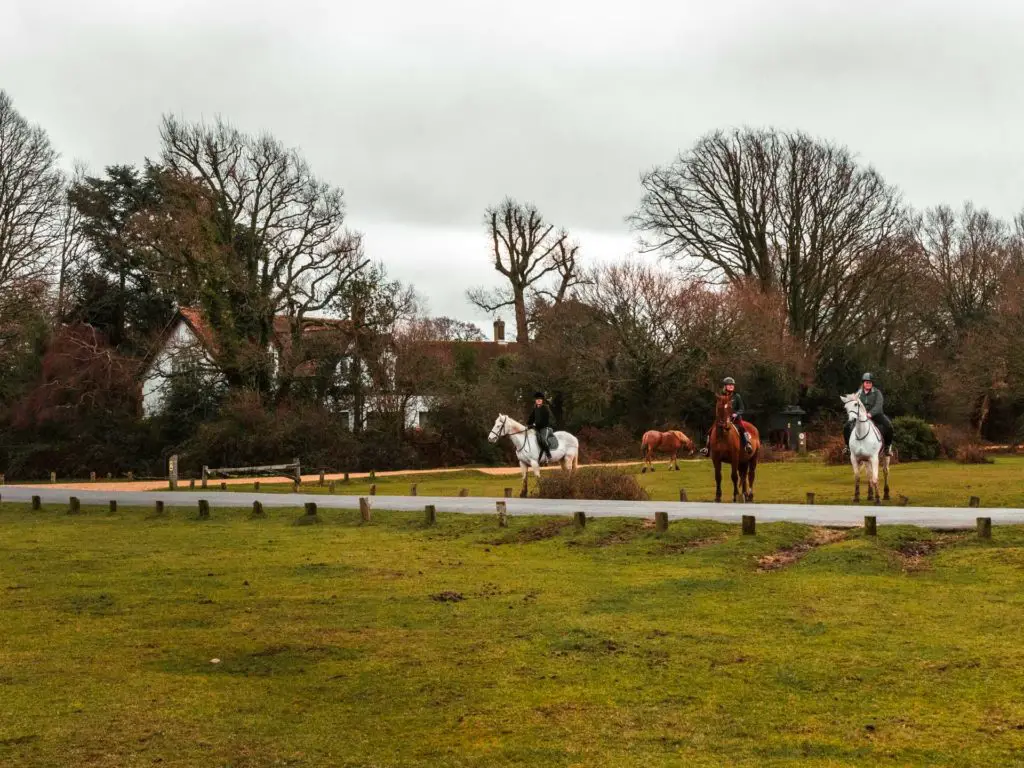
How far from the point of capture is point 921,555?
13.9 metres

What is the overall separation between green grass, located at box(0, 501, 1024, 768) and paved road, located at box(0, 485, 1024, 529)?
1747mm

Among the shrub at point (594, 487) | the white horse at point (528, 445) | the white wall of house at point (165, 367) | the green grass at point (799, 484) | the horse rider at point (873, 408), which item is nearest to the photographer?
the horse rider at point (873, 408)

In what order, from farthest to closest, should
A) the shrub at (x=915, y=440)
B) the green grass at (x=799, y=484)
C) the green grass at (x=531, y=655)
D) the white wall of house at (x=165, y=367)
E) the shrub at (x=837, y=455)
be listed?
the white wall of house at (x=165, y=367) < the shrub at (x=915, y=440) < the shrub at (x=837, y=455) < the green grass at (x=799, y=484) < the green grass at (x=531, y=655)

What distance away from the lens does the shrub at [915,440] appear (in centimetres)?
3669

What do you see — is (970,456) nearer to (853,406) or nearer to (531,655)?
(853,406)

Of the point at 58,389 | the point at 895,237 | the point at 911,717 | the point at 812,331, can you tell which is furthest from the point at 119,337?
the point at 911,717

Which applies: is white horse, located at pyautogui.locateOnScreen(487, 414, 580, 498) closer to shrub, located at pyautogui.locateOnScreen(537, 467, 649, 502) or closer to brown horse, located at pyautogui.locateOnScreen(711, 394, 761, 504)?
shrub, located at pyautogui.locateOnScreen(537, 467, 649, 502)

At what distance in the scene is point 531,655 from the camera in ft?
30.0

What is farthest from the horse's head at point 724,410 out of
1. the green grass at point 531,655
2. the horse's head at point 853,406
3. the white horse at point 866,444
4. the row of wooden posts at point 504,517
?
the green grass at point 531,655

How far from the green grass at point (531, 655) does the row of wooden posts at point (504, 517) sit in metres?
0.21

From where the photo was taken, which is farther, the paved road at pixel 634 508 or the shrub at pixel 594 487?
the shrub at pixel 594 487

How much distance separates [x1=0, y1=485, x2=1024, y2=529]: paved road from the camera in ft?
56.3

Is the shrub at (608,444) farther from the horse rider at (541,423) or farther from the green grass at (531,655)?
the green grass at (531,655)

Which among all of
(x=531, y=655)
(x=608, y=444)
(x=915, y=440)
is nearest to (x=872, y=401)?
(x=915, y=440)
